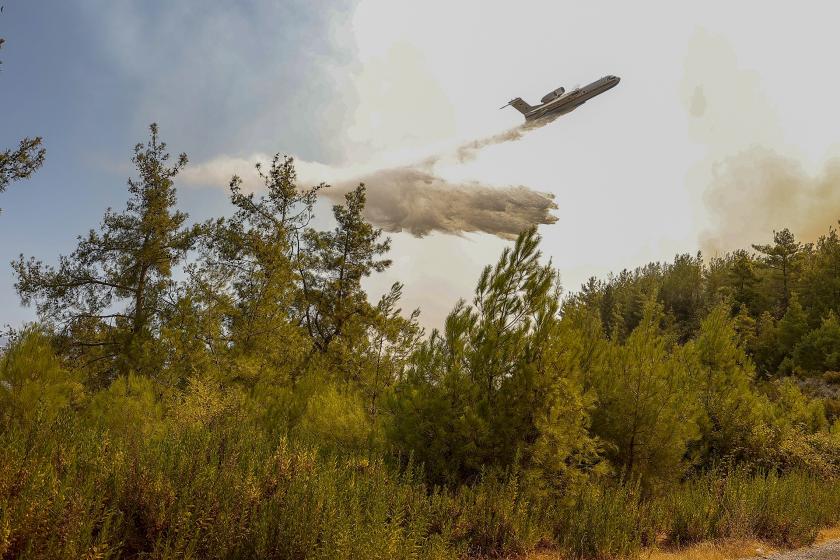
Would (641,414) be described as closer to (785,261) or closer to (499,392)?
(499,392)

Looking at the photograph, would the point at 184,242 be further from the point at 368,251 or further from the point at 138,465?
the point at 138,465

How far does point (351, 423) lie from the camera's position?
13.6 meters

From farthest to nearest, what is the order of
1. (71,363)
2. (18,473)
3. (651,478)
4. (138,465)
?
(71,363) → (651,478) → (138,465) → (18,473)

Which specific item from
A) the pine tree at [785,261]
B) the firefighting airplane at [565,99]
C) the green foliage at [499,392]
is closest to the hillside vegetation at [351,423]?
the green foliage at [499,392]

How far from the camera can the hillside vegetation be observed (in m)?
5.21

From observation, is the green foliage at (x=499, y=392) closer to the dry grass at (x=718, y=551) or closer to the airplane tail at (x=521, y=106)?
the dry grass at (x=718, y=551)

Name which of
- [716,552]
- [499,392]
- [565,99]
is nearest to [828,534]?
[716,552]

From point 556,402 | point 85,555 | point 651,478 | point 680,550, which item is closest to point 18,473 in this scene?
point 85,555

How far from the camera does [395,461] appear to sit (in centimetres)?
1139

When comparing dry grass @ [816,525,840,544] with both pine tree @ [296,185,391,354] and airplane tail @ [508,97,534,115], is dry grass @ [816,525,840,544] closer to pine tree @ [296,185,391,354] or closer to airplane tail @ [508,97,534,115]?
pine tree @ [296,185,391,354]

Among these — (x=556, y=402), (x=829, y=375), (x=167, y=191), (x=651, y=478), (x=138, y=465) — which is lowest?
(x=651, y=478)

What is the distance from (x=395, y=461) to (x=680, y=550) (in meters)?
6.20

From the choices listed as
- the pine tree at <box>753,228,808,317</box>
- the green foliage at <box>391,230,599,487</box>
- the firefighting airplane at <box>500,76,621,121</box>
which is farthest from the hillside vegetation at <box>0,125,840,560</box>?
the pine tree at <box>753,228,808,317</box>

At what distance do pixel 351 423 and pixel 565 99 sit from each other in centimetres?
3170
